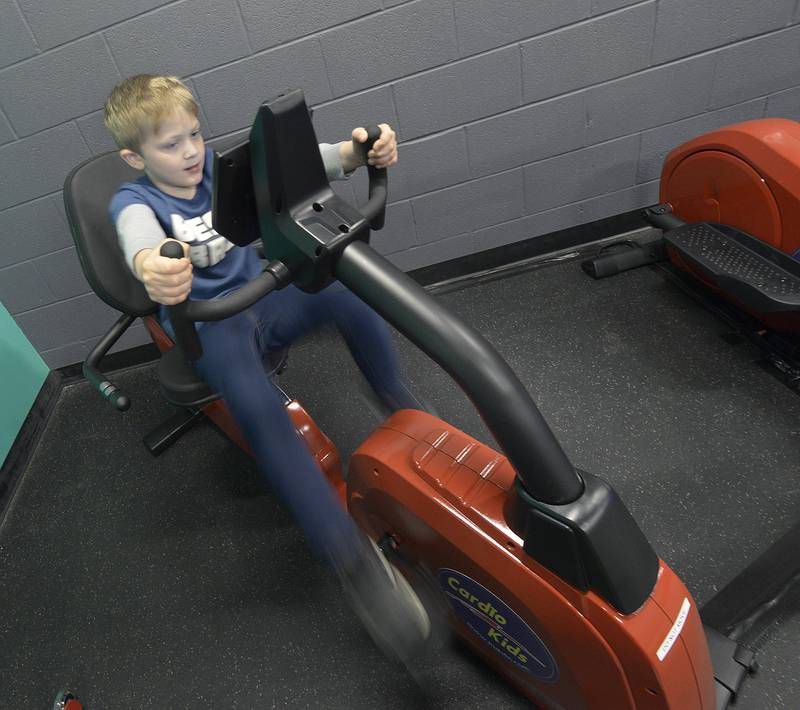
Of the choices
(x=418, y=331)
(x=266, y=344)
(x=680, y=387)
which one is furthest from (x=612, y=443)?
(x=418, y=331)

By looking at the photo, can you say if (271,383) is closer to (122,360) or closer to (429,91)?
(429,91)

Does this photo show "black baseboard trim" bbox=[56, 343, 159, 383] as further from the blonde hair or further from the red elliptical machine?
the red elliptical machine

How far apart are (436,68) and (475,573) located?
135 centimetres

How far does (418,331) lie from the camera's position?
1.93 feet

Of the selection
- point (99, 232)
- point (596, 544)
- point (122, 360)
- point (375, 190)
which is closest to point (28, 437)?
point (122, 360)

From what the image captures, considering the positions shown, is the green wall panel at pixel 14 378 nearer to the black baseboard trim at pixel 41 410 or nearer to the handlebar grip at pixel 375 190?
the black baseboard trim at pixel 41 410

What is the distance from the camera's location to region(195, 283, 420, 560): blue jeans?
979 mm

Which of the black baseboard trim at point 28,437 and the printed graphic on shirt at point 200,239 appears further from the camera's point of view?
the black baseboard trim at point 28,437

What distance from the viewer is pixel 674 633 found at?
629mm

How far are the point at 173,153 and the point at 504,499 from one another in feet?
2.83

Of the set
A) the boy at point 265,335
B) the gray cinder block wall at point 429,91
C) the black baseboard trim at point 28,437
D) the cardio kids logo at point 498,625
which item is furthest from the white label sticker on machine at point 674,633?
the black baseboard trim at point 28,437

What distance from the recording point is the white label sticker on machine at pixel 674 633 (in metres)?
0.62

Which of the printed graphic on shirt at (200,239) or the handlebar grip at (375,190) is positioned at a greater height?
the handlebar grip at (375,190)

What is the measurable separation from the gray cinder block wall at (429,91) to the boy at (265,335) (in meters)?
0.49
